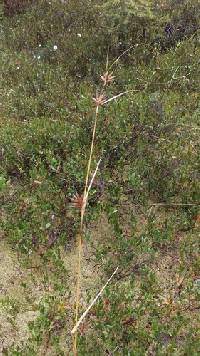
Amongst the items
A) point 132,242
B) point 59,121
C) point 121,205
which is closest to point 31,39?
point 59,121

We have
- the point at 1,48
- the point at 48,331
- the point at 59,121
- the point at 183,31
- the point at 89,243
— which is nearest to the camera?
the point at 48,331

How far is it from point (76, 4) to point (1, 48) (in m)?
1.99

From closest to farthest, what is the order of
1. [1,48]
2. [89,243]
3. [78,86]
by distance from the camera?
[89,243] < [78,86] < [1,48]

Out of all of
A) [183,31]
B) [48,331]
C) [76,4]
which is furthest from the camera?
[76,4]

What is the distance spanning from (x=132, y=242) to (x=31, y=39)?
5917 millimetres

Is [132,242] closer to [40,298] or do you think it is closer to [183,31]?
[40,298]

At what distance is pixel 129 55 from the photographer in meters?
7.83

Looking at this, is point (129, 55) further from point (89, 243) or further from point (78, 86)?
point (89, 243)

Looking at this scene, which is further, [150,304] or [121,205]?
[121,205]

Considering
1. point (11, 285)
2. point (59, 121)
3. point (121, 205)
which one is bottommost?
point (11, 285)

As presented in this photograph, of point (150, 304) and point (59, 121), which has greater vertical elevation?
point (59, 121)

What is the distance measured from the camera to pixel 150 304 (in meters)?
4.55

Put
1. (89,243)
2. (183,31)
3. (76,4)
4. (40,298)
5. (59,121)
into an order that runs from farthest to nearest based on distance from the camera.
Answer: (76,4), (183,31), (59,121), (89,243), (40,298)

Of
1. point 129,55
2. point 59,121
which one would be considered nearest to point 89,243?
point 59,121
